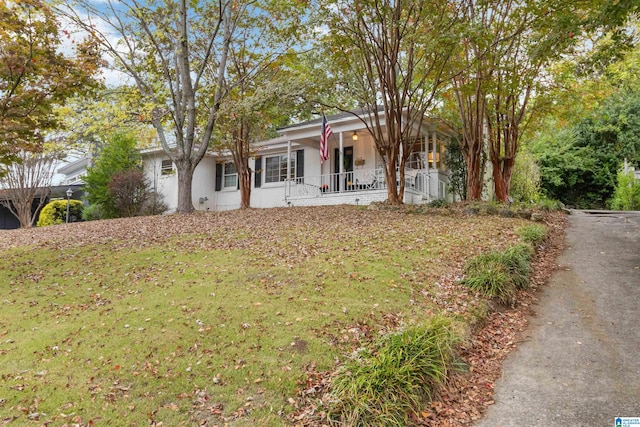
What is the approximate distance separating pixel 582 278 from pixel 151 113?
494 inches

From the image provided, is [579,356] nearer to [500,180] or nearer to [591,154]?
[500,180]

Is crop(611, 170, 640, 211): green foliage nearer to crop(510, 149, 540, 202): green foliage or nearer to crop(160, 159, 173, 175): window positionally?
crop(510, 149, 540, 202): green foliage

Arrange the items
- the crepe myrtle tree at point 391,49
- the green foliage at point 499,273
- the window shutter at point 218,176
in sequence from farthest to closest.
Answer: the window shutter at point 218,176 < the crepe myrtle tree at point 391,49 < the green foliage at point 499,273

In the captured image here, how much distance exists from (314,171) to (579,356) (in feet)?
48.3

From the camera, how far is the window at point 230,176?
66.8 feet

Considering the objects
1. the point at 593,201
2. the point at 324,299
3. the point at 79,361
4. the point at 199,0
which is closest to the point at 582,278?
the point at 324,299

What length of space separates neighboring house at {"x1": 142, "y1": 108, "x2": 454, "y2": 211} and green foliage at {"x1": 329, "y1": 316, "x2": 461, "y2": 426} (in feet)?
36.2

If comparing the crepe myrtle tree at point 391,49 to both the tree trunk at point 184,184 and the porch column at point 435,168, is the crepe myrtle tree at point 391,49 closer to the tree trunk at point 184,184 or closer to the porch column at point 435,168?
the porch column at point 435,168

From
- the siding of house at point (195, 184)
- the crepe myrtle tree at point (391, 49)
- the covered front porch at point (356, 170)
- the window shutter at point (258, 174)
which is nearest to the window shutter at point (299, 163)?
the covered front porch at point (356, 170)

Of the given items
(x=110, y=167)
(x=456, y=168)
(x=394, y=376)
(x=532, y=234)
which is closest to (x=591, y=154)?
(x=456, y=168)

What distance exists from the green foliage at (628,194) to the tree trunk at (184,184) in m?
18.1

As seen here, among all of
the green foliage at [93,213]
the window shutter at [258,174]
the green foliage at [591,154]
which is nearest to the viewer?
the green foliage at [93,213]

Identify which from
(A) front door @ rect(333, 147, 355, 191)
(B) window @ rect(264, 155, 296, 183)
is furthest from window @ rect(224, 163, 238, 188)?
(A) front door @ rect(333, 147, 355, 191)

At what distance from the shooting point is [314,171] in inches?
720
